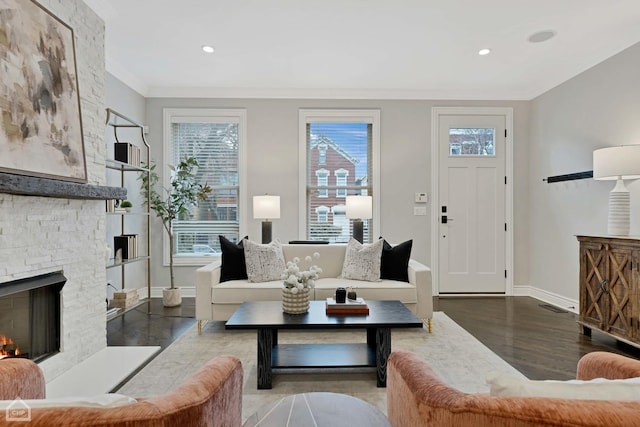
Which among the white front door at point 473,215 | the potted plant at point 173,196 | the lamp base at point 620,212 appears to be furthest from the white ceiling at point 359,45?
the lamp base at point 620,212

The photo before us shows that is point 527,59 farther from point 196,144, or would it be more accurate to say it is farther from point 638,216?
point 196,144

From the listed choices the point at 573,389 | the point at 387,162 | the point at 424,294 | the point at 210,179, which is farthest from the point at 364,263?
the point at 573,389

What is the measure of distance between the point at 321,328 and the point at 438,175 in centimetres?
329

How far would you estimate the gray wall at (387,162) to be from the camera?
189 inches

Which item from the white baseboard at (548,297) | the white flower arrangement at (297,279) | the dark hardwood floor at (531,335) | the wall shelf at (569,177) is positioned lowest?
the dark hardwood floor at (531,335)

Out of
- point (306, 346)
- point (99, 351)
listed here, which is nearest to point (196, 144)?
point (99, 351)

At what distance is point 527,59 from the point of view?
3.82m

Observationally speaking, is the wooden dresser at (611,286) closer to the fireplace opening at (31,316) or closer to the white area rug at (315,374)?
the white area rug at (315,374)

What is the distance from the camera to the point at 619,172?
2896 millimetres

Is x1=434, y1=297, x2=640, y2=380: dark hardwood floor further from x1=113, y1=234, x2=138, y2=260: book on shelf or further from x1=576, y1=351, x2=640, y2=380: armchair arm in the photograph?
x1=113, y1=234, x2=138, y2=260: book on shelf

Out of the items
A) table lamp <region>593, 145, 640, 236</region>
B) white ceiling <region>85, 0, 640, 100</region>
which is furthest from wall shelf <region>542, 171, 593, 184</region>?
white ceiling <region>85, 0, 640, 100</region>

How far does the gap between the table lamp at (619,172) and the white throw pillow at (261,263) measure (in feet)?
9.79

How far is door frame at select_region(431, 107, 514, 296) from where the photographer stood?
15.7 feet

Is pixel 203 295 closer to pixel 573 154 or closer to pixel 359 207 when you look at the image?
pixel 359 207
